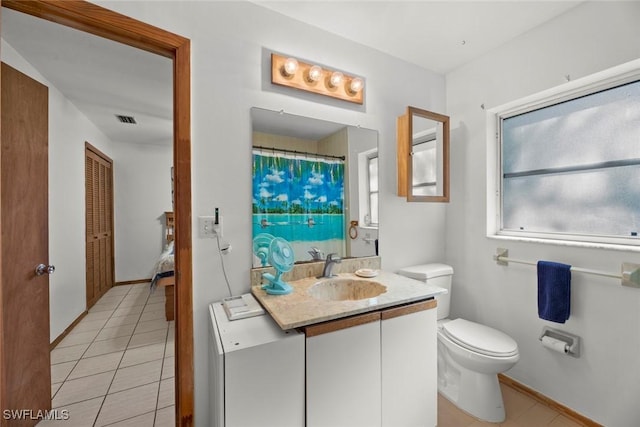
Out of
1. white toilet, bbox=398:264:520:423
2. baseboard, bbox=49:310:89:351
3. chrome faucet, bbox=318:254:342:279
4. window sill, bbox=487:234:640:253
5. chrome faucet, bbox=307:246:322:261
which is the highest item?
window sill, bbox=487:234:640:253

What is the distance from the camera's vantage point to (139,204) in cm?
466

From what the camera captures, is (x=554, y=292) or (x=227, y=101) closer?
(x=227, y=101)

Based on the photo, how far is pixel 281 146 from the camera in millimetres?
1659

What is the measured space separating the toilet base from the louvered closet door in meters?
4.12

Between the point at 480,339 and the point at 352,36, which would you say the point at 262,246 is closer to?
the point at 480,339

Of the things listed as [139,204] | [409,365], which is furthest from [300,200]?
[139,204]

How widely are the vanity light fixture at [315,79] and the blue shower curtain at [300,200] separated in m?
0.43

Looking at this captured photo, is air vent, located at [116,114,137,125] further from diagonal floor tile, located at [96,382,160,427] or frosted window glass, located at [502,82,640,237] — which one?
frosted window glass, located at [502,82,640,237]

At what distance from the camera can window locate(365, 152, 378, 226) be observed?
198cm

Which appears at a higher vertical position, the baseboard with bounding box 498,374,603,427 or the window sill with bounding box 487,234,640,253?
the window sill with bounding box 487,234,640,253

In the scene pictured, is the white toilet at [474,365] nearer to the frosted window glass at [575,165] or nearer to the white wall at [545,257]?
the white wall at [545,257]

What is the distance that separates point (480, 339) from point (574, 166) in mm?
1269

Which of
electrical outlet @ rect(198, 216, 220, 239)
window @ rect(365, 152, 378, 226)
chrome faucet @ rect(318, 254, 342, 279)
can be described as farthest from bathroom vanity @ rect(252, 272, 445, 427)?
window @ rect(365, 152, 378, 226)

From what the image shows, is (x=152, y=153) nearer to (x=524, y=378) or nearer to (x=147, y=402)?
(x=147, y=402)
